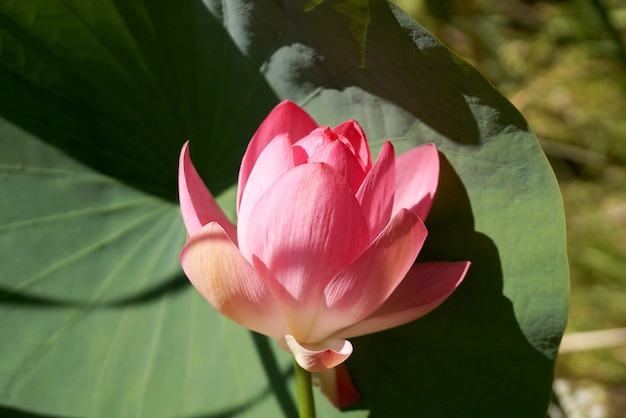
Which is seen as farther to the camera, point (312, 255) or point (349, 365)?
point (349, 365)

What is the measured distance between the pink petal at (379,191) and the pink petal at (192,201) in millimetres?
135

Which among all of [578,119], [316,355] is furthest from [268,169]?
[578,119]

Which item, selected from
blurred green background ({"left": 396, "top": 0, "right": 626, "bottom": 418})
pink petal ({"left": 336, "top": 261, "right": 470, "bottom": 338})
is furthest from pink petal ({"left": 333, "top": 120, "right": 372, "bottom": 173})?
blurred green background ({"left": 396, "top": 0, "right": 626, "bottom": 418})

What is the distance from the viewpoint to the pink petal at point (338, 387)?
62cm

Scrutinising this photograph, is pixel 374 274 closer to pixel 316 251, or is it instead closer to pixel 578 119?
pixel 316 251

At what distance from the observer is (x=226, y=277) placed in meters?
0.50

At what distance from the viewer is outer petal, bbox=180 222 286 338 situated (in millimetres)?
490

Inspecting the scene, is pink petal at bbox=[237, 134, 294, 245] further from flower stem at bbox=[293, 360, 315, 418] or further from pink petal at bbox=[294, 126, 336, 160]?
flower stem at bbox=[293, 360, 315, 418]

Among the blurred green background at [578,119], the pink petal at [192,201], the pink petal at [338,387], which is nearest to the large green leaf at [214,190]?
the pink petal at [338,387]

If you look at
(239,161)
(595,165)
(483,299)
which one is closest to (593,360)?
(595,165)

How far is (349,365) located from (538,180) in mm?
252

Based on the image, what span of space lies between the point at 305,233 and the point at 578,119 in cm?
154

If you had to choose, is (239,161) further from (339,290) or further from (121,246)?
(339,290)

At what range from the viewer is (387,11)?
59 cm
